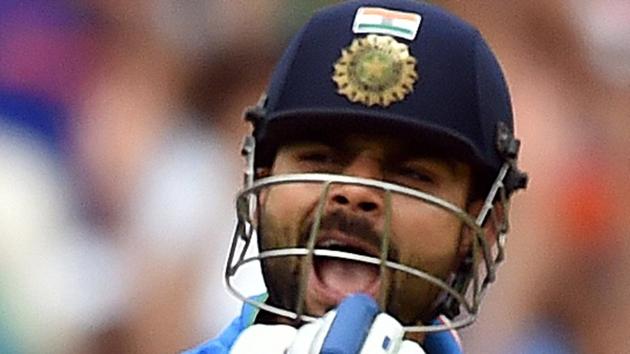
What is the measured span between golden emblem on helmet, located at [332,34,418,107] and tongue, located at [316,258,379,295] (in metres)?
0.11

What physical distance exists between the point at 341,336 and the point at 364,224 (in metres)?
0.20

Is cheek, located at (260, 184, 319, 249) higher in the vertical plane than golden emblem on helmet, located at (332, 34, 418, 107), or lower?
lower

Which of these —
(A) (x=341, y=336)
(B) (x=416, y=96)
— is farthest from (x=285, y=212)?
(A) (x=341, y=336)

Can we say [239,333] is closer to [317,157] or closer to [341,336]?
Answer: [317,157]

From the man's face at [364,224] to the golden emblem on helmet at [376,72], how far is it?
0.10 feet

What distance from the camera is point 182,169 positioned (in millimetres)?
2051

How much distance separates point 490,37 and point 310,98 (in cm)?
74

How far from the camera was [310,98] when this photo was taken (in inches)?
51.2

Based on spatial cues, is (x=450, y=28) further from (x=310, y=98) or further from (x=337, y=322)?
(x=337, y=322)

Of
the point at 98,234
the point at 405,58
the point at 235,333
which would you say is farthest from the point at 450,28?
the point at 98,234

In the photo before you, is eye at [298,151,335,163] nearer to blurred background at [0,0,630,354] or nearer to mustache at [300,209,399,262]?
mustache at [300,209,399,262]

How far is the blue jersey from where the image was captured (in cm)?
143

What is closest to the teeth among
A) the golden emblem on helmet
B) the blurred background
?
the golden emblem on helmet

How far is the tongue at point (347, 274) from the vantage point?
4.02 ft
